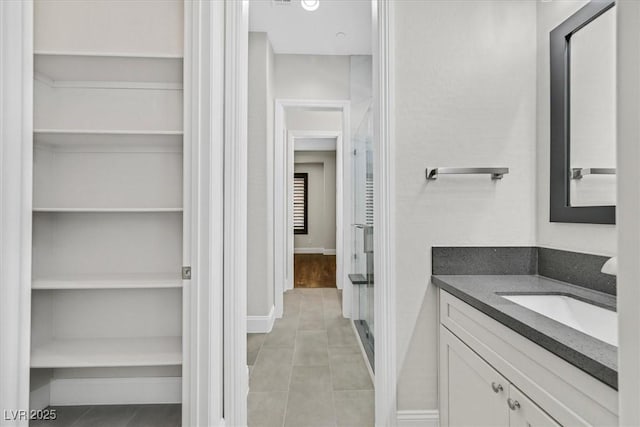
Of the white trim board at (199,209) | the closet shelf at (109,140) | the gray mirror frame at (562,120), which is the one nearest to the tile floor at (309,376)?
the white trim board at (199,209)

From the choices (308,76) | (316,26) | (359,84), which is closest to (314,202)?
(308,76)

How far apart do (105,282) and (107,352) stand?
13.8 inches

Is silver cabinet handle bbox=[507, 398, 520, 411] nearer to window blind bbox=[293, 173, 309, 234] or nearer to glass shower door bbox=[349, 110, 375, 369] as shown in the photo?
glass shower door bbox=[349, 110, 375, 369]

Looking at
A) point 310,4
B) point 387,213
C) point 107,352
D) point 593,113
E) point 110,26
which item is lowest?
point 107,352

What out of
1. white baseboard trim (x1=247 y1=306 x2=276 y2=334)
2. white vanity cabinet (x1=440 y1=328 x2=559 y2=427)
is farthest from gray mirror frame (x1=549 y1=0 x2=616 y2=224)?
white baseboard trim (x1=247 y1=306 x2=276 y2=334)

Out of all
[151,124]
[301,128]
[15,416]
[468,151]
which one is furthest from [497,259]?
[301,128]

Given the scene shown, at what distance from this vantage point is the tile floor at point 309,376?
1890 mm

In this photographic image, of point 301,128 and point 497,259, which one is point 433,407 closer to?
point 497,259

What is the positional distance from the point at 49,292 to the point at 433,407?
203 centimetres

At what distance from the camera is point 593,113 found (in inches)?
55.4

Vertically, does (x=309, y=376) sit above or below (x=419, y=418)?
below

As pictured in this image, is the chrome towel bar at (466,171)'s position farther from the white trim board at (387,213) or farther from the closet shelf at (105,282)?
the closet shelf at (105,282)

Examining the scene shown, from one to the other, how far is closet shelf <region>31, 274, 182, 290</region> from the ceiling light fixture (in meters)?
2.43

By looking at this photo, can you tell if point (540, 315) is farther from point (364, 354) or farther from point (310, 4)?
point (310, 4)
